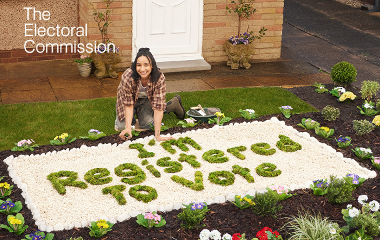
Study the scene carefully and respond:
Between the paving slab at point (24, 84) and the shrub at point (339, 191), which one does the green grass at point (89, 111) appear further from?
the shrub at point (339, 191)

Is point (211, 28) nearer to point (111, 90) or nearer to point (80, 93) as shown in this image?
point (111, 90)

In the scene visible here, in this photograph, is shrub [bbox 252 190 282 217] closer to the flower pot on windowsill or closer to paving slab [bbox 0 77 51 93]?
paving slab [bbox 0 77 51 93]

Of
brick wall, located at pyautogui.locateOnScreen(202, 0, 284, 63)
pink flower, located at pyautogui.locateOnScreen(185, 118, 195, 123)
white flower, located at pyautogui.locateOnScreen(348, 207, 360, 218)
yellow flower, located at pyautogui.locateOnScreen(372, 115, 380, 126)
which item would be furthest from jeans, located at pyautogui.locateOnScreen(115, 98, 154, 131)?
brick wall, located at pyautogui.locateOnScreen(202, 0, 284, 63)

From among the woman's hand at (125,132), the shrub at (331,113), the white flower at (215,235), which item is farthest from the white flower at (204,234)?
the shrub at (331,113)

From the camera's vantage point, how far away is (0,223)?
423 centimetres

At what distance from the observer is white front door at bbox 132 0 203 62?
30.5 feet

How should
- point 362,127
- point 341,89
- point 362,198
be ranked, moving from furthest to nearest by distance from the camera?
point 341,89 → point 362,127 → point 362,198

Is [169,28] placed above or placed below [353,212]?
above

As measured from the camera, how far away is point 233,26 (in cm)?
990

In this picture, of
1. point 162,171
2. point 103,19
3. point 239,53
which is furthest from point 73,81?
point 162,171

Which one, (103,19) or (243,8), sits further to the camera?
(243,8)

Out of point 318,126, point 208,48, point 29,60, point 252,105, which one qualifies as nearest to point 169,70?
point 208,48

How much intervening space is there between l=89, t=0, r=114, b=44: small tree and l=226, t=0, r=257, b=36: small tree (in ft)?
8.04

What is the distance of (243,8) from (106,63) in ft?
10.2
